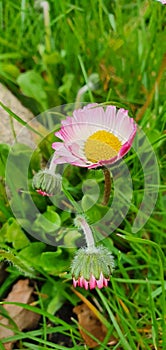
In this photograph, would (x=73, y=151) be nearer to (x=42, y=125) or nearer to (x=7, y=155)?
(x=7, y=155)

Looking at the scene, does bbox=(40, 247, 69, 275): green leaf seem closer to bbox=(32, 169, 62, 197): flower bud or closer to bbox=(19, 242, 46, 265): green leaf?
bbox=(19, 242, 46, 265): green leaf

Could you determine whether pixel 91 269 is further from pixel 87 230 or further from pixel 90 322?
pixel 90 322

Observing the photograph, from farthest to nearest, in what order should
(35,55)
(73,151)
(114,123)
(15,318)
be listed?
1. (35,55)
2. (15,318)
3. (114,123)
4. (73,151)

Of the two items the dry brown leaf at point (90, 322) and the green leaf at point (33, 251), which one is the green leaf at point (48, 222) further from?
the dry brown leaf at point (90, 322)

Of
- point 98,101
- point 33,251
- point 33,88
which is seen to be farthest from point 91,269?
point 33,88

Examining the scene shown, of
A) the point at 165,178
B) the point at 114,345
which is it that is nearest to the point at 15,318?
the point at 114,345

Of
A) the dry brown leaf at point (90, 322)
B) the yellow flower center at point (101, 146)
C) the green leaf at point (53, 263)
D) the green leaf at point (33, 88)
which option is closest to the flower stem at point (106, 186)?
the yellow flower center at point (101, 146)
